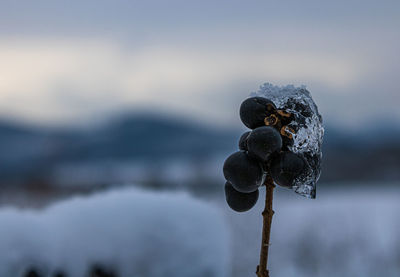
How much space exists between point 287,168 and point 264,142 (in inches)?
1.7

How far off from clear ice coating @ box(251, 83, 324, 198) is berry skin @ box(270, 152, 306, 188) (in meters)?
0.01

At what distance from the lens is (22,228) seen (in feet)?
2.43

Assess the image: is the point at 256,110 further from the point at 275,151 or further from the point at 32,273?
the point at 32,273

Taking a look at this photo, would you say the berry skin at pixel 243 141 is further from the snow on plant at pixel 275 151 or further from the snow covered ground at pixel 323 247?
the snow covered ground at pixel 323 247

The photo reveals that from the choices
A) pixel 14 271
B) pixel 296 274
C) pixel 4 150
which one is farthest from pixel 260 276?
pixel 4 150

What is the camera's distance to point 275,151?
1.82 ft

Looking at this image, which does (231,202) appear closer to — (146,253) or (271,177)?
(271,177)

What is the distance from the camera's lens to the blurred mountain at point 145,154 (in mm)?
18094

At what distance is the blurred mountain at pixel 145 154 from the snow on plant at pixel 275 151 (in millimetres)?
9208

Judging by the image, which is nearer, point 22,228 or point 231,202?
point 231,202

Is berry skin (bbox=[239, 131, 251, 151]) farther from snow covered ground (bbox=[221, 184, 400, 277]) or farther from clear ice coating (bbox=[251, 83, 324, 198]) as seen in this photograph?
snow covered ground (bbox=[221, 184, 400, 277])

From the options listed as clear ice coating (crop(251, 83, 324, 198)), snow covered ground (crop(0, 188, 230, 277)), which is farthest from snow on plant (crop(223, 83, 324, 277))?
snow covered ground (crop(0, 188, 230, 277))

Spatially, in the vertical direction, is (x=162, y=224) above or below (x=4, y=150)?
below

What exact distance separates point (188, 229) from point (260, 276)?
0.29 m
